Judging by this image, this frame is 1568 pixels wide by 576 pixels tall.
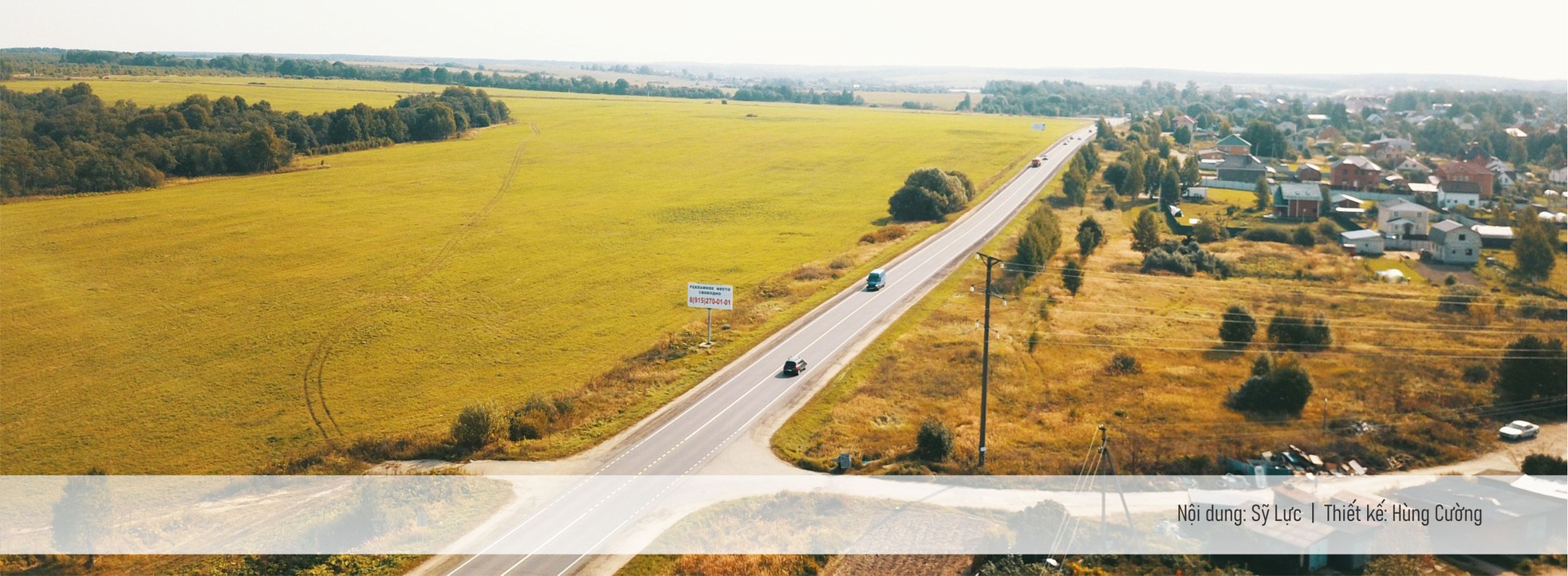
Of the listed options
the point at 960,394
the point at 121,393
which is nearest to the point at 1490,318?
the point at 960,394

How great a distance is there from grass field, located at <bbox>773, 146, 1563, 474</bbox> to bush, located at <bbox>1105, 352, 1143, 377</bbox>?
0.37m

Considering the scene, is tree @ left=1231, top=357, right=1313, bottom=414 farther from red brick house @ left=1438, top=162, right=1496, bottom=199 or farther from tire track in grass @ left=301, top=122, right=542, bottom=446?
red brick house @ left=1438, top=162, right=1496, bottom=199

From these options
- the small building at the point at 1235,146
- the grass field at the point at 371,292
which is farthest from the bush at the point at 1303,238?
the small building at the point at 1235,146

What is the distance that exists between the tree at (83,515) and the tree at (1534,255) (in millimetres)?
80390

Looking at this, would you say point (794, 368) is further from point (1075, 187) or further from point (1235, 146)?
point (1235, 146)

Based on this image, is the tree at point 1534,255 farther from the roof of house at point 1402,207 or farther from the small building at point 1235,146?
the small building at point 1235,146

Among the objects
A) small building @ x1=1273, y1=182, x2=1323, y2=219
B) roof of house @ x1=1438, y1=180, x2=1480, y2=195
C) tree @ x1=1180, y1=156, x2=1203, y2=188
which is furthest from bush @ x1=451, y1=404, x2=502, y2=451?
roof of house @ x1=1438, y1=180, x2=1480, y2=195

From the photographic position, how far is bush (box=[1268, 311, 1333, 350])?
47.1 metres

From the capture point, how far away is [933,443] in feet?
109

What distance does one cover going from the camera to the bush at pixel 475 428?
34.9 m

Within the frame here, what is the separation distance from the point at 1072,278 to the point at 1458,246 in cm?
3319

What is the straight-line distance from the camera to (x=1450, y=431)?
35.6 metres

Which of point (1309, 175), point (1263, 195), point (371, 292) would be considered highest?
point (1309, 175)

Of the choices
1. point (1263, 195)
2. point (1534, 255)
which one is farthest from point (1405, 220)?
point (1263, 195)
